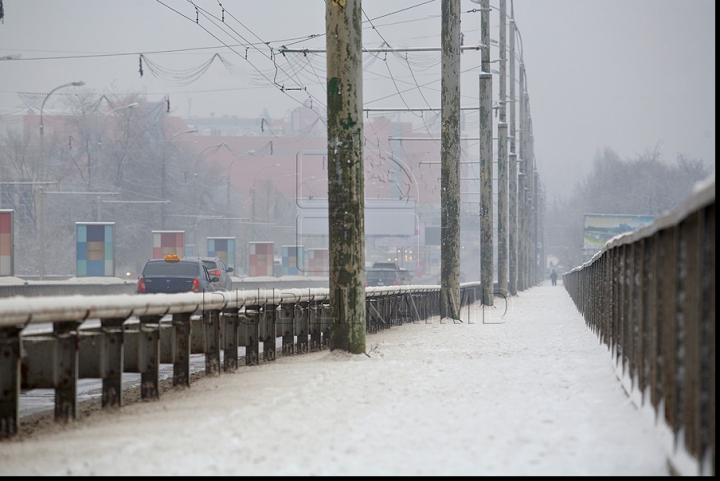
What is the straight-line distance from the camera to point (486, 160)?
3666 cm

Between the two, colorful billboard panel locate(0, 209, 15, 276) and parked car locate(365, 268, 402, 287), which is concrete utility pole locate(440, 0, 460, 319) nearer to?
colorful billboard panel locate(0, 209, 15, 276)

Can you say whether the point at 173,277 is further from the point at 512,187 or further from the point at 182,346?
the point at 512,187

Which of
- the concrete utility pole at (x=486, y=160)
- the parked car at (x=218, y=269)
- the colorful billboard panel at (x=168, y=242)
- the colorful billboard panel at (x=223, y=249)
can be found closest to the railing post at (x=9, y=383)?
the parked car at (x=218, y=269)

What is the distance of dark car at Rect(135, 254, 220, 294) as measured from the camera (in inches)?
961

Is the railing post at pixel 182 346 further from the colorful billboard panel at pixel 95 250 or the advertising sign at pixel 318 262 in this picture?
the advertising sign at pixel 318 262

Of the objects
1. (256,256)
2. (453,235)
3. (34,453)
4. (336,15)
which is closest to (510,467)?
(34,453)

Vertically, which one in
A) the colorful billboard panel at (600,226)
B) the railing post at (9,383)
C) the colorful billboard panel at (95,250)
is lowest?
the railing post at (9,383)

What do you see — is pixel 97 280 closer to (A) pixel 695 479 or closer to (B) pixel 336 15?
(B) pixel 336 15

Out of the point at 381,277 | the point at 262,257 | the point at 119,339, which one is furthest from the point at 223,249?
the point at 119,339

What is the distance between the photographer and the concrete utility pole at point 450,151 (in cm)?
2436

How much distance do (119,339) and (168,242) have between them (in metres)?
39.9

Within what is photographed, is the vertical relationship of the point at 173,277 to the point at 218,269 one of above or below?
below

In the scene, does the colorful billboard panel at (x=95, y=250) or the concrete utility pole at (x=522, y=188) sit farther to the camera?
the concrete utility pole at (x=522, y=188)

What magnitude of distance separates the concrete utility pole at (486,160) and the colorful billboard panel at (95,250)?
14.5 metres
